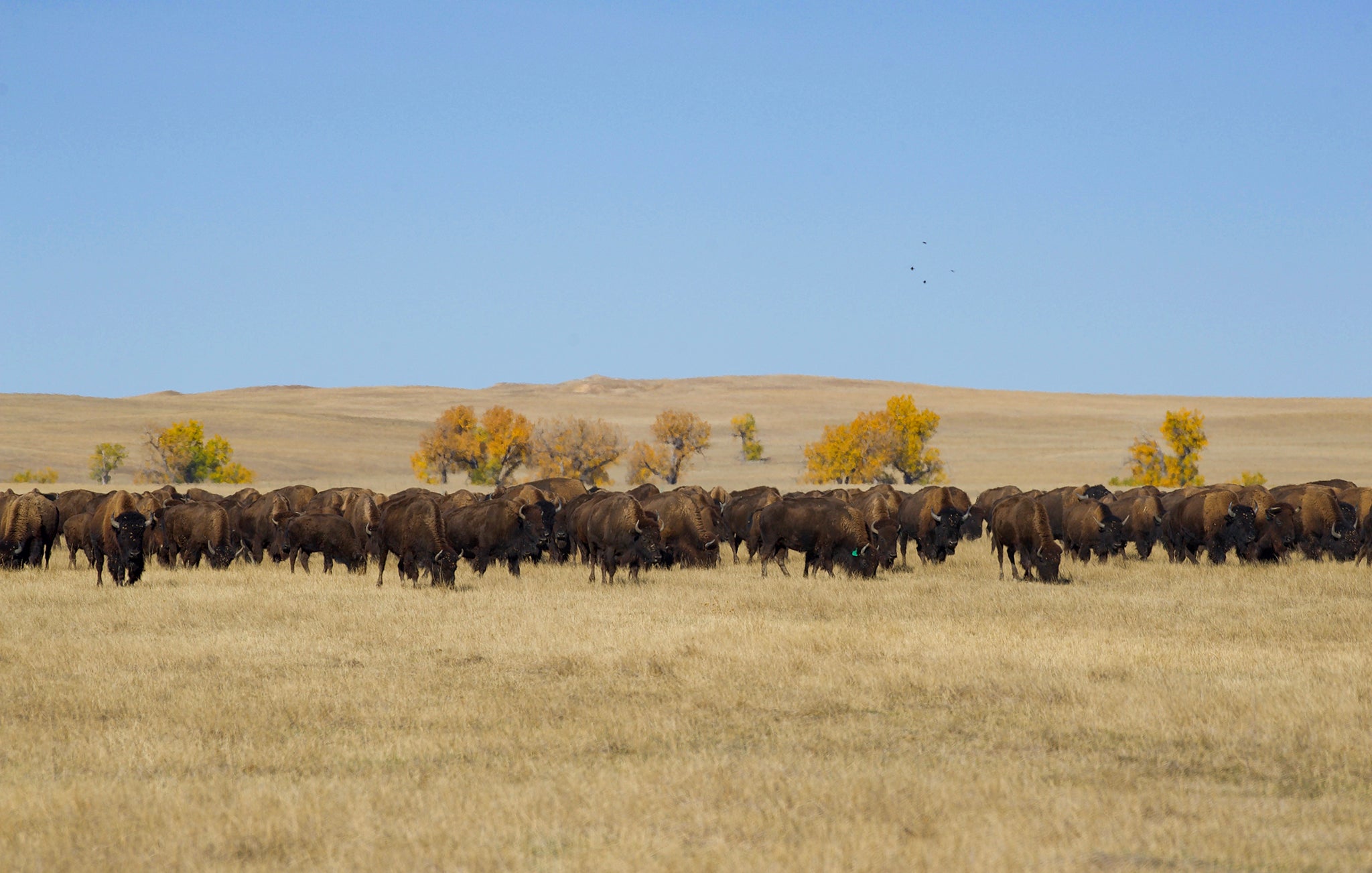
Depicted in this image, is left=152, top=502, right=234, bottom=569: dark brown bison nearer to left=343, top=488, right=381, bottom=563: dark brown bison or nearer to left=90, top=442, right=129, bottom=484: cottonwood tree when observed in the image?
left=343, top=488, right=381, bottom=563: dark brown bison

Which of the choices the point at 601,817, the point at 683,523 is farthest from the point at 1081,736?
the point at 683,523

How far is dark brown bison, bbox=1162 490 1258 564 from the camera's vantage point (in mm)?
24609

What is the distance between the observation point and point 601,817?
24.4ft

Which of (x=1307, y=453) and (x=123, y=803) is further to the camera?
(x=1307, y=453)

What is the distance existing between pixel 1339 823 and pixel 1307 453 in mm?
109897

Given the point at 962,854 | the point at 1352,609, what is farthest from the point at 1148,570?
the point at 962,854

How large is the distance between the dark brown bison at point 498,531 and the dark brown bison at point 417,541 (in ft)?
2.48

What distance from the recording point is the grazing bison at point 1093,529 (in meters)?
25.2

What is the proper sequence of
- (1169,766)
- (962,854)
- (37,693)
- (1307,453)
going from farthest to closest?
(1307,453), (37,693), (1169,766), (962,854)

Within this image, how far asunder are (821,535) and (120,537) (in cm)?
1111

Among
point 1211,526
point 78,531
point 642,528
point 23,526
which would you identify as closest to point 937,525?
point 1211,526

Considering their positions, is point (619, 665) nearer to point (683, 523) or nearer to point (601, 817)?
point (601, 817)

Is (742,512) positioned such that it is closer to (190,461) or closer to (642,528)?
(642,528)

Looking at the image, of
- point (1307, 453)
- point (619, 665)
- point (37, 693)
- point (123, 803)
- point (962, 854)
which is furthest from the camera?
point (1307, 453)
